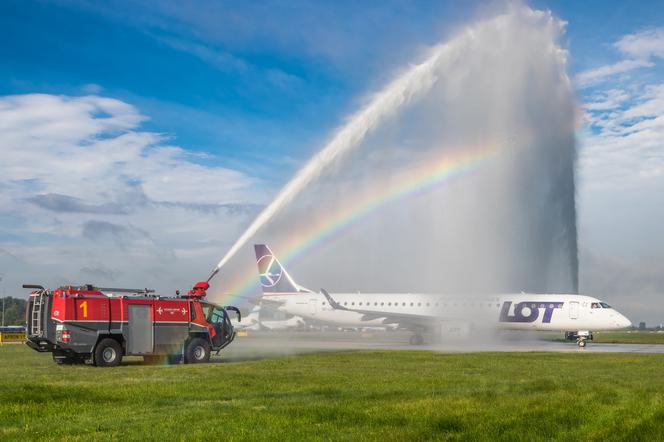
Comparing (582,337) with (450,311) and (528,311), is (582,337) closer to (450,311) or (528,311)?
(528,311)

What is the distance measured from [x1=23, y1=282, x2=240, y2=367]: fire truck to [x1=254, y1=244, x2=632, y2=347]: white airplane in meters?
27.0

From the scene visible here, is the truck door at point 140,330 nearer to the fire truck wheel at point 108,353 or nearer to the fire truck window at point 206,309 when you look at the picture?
the fire truck wheel at point 108,353

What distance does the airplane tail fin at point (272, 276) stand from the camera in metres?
69.5

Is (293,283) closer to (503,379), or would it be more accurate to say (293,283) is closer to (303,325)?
(303,325)

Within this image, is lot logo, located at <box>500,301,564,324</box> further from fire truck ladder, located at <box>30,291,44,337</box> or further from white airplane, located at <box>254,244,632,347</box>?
fire truck ladder, located at <box>30,291,44,337</box>

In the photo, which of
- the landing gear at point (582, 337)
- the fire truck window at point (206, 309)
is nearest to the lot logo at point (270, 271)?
the landing gear at point (582, 337)

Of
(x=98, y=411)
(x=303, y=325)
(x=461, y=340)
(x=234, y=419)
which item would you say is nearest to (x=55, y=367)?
(x=98, y=411)

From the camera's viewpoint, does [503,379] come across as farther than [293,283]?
No

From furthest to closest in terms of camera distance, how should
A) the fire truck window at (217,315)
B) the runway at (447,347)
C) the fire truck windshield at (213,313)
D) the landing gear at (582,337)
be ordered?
the landing gear at (582,337), the runway at (447,347), the fire truck window at (217,315), the fire truck windshield at (213,313)

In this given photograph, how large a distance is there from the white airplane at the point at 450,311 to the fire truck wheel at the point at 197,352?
26.8 meters

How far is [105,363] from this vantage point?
28.0m

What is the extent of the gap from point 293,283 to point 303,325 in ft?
103

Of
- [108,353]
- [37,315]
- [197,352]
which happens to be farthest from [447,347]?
[37,315]

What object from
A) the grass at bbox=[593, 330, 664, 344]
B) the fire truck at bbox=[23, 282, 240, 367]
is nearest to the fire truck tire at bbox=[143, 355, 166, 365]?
the fire truck at bbox=[23, 282, 240, 367]
